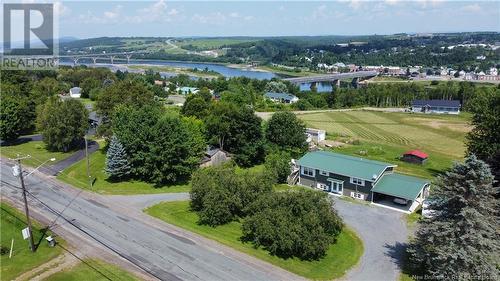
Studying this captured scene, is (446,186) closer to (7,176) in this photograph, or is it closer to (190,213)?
(190,213)

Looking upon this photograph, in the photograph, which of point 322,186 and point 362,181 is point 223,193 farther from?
point 362,181

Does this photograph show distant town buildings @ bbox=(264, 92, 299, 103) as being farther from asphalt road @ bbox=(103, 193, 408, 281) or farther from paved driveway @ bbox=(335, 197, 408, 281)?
paved driveway @ bbox=(335, 197, 408, 281)

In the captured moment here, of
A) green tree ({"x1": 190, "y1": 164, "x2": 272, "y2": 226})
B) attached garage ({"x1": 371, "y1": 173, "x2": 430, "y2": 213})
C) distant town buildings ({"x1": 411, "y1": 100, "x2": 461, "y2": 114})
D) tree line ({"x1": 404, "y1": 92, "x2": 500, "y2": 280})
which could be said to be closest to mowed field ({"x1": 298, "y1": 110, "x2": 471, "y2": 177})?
distant town buildings ({"x1": 411, "y1": 100, "x2": 461, "y2": 114})

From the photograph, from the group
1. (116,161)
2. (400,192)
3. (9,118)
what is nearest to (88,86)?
(9,118)

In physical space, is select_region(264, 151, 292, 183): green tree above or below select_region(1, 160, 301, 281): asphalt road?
above

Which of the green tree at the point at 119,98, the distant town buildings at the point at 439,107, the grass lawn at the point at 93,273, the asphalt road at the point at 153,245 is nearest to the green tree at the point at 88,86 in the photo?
the green tree at the point at 119,98

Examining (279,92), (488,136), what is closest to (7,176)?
(488,136)

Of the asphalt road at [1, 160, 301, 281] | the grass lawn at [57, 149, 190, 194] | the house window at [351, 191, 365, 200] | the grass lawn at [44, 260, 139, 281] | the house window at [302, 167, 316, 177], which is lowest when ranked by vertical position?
the grass lawn at [44, 260, 139, 281]
